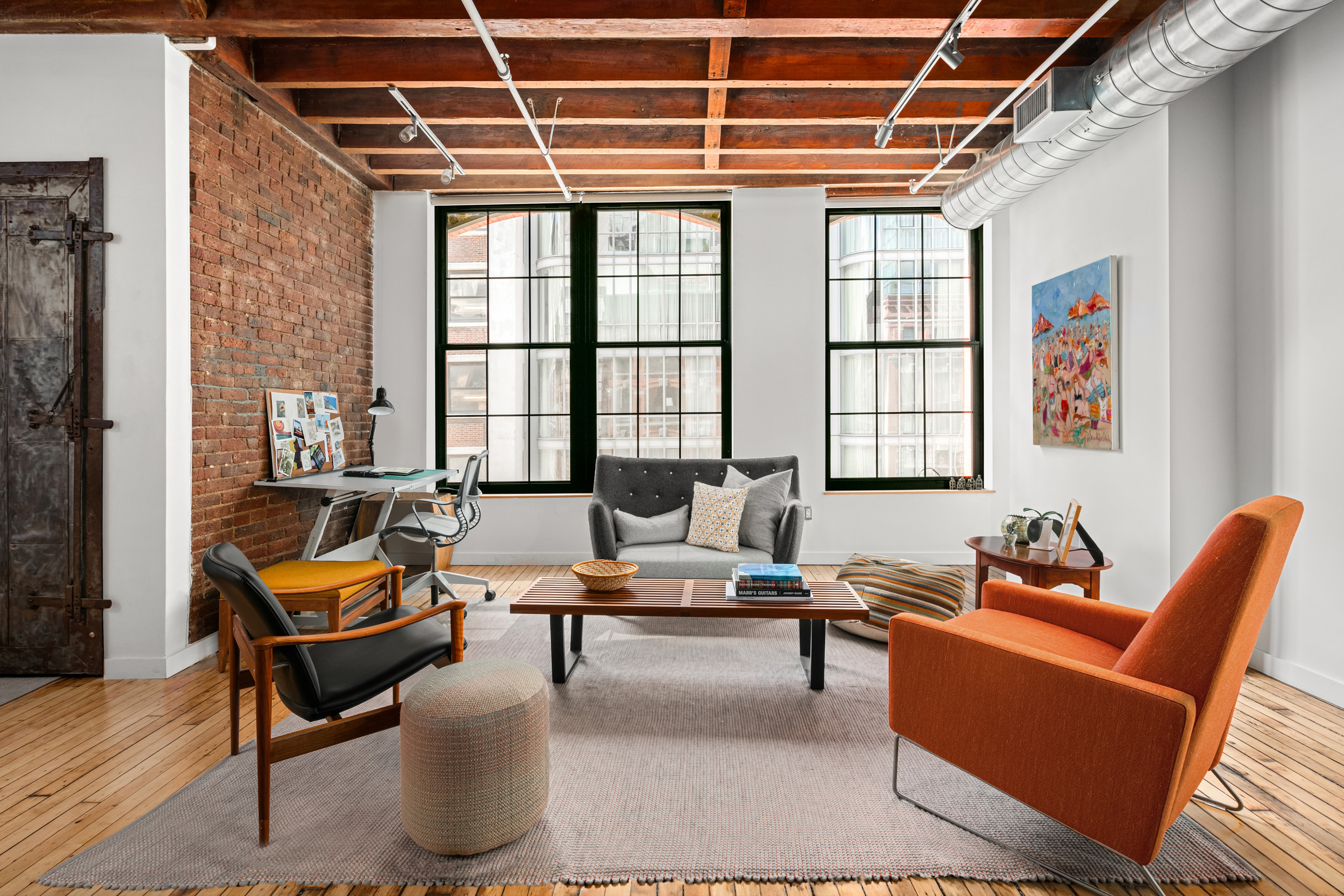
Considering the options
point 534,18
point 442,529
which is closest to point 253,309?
point 442,529

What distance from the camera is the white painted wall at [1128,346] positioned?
3576 mm

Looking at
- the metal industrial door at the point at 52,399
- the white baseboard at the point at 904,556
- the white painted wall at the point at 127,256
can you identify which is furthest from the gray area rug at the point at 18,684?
the white baseboard at the point at 904,556

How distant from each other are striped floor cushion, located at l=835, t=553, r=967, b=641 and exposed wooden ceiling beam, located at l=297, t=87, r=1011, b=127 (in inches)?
114

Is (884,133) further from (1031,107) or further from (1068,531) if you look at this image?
(1068,531)

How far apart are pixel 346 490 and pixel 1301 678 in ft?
17.1

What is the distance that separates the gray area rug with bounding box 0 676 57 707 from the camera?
9.98 ft

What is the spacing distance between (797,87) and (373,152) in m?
3.13

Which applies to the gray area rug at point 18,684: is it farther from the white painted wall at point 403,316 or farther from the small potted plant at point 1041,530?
the small potted plant at point 1041,530

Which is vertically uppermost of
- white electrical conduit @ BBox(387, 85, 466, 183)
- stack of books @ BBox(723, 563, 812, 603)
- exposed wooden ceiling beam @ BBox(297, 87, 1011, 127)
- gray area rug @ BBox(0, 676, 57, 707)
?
exposed wooden ceiling beam @ BBox(297, 87, 1011, 127)

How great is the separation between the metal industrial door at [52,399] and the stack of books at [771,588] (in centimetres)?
310

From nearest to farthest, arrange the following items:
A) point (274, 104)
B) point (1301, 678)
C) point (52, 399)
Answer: point (1301, 678), point (52, 399), point (274, 104)

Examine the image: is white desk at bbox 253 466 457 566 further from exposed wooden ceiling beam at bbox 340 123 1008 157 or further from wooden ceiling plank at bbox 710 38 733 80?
wooden ceiling plank at bbox 710 38 733 80

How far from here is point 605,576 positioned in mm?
3021

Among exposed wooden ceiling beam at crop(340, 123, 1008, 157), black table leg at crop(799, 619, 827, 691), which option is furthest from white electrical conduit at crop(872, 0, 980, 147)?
black table leg at crop(799, 619, 827, 691)
